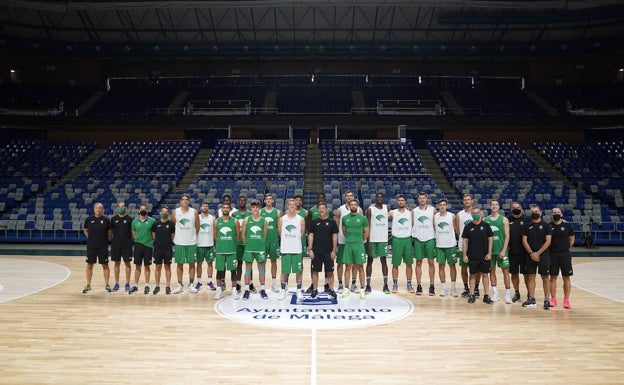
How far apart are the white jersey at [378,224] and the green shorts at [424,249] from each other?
0.59m

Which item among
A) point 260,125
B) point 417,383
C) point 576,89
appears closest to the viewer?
point 417,383

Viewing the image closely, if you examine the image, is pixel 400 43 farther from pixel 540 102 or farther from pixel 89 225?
pixel 89 225

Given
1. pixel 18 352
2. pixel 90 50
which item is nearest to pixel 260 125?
pixel 90 50

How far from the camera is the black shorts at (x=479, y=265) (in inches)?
288

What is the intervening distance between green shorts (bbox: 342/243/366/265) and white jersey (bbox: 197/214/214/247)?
8.33 feet

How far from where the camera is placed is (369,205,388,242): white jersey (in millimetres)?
7996

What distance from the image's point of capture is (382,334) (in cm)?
582

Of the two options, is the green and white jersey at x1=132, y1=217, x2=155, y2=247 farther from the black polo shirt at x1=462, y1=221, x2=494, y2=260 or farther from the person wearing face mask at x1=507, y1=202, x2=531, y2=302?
the person wearing face mask at x1=507, y1=202, x2=531, y2=302

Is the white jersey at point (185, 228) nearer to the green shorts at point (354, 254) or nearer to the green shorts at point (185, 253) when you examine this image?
the green shorts at point (185, 253)

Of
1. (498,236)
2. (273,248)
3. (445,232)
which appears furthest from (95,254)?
(498,236)

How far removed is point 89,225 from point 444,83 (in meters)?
23.3

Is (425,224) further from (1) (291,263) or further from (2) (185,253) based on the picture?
(2) (185,253)

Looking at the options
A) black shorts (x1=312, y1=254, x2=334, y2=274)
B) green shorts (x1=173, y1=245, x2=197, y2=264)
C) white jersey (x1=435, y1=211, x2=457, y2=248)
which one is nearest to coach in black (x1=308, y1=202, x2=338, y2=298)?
black shorts (x1=312, y1=254, x2=334, y2=274)

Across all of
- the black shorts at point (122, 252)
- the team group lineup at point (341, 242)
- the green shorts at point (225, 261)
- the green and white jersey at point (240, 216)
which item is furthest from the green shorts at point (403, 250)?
the black shorts at point (122, 252)
